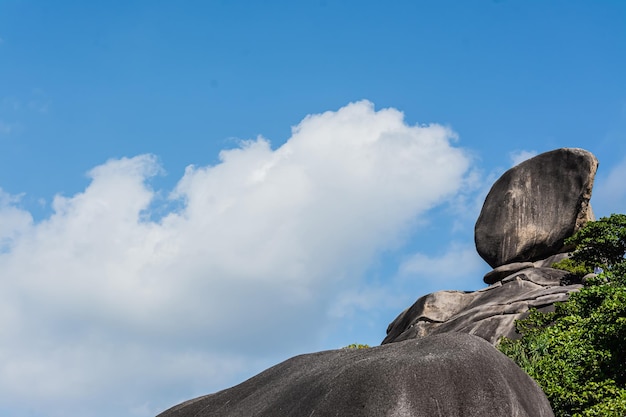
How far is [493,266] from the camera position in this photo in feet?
150

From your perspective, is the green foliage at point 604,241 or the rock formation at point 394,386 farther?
the green foliage at point 604,241

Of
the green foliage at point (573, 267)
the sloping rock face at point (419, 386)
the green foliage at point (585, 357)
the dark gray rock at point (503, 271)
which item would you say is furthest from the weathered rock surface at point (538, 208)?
the sloping rock face at point (419, 386)

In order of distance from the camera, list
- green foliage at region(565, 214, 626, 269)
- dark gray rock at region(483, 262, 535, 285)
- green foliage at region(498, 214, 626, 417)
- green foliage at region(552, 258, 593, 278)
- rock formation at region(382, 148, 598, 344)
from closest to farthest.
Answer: green foliage at region(498, 214, 626, 417), green foliage at region(565, 214, 626, 269), green foliage at region(552, 258, 593, 278), rock formation at region(382, 148, 598, 344), dark gray rock at region(483, 262, 535, 285)

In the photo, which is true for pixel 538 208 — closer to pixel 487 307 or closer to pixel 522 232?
pixel 522 232

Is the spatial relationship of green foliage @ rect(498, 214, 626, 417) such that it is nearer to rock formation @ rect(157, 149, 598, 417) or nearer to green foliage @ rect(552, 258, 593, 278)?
rock formation @ rect(157, 149, 598, 417)

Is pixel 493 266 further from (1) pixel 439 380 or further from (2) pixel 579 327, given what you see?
(1) pixel 439 380

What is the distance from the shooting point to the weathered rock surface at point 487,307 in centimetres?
3344

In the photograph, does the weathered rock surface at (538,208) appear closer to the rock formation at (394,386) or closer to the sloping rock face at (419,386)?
the rock formation at (394,386)

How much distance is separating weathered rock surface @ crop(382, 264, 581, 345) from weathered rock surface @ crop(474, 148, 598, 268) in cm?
238

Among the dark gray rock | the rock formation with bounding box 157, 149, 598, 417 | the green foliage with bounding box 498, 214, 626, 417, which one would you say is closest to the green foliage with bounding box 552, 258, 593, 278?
the dark gray rock

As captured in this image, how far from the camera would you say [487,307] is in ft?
118

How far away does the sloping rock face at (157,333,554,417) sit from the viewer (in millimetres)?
11156

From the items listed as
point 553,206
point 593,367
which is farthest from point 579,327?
point 553,206

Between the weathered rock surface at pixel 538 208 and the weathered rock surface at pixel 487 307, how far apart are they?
2.38 metres
